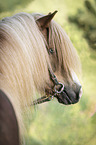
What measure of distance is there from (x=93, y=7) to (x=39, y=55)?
70 cm

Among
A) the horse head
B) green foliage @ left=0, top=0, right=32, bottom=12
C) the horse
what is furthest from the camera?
green foliage @ left=0, top=0, right=32, bottom=12

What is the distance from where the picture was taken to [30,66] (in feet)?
1.01

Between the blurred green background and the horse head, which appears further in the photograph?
the blurred green background

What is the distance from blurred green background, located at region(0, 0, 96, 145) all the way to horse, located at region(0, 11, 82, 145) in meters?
0.36

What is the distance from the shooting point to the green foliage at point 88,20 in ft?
2.73

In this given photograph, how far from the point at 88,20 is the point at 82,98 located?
44 centimetres

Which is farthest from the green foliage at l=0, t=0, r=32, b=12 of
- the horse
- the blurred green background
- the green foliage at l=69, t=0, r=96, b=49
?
the horse

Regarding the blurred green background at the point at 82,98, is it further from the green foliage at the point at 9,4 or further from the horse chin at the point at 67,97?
the horse chin at the point at 67,97

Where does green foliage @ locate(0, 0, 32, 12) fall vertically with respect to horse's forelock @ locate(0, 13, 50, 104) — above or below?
above

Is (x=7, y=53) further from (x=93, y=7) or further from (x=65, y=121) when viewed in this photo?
(x=93, y=7)

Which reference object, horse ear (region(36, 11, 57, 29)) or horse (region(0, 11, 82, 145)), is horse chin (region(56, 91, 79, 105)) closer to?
horse (region(0, 11, 82, 145))

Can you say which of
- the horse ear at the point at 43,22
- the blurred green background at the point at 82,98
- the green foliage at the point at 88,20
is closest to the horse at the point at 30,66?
the horse ear at the point at 43,22

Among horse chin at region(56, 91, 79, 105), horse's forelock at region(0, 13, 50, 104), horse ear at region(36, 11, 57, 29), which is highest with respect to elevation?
horse ear at region(36, 11, 57, 29)

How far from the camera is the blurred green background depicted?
29.4 inches
